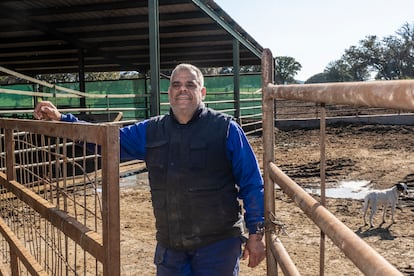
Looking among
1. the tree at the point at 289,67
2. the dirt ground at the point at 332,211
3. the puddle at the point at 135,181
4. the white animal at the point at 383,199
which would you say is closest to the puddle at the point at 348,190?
the dirt ground at the point at 332,211

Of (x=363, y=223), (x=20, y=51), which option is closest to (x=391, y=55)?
(x=20, y=51)

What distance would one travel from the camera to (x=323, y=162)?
4.34ft

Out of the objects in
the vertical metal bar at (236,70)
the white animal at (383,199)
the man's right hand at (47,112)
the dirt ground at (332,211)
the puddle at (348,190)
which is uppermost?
the vertical metal bar at (236,70)

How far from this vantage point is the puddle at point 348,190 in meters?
7.61

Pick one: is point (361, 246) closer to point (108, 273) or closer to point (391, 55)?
point (108, 273)

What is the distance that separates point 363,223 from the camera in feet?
19.3

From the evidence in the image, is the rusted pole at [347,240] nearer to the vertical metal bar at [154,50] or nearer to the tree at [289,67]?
the vertical metal bar at [154,50]

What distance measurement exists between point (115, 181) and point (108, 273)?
1.07 ft

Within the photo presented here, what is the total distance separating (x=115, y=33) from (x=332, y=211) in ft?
30.3

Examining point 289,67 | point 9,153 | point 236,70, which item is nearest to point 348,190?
point 9,153

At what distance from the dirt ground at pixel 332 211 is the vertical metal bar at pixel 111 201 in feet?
3.28

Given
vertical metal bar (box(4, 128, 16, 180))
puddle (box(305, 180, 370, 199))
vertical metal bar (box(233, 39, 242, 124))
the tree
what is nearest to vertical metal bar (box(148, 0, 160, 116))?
puddle (box(305, 180, 370, 199))

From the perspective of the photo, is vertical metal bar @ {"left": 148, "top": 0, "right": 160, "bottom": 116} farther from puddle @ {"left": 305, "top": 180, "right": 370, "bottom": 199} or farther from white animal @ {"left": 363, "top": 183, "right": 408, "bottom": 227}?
white animal @ {"left": 363, "top": 183, "right": 408, "bottom": 227}

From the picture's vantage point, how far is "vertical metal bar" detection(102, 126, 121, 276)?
166cm
